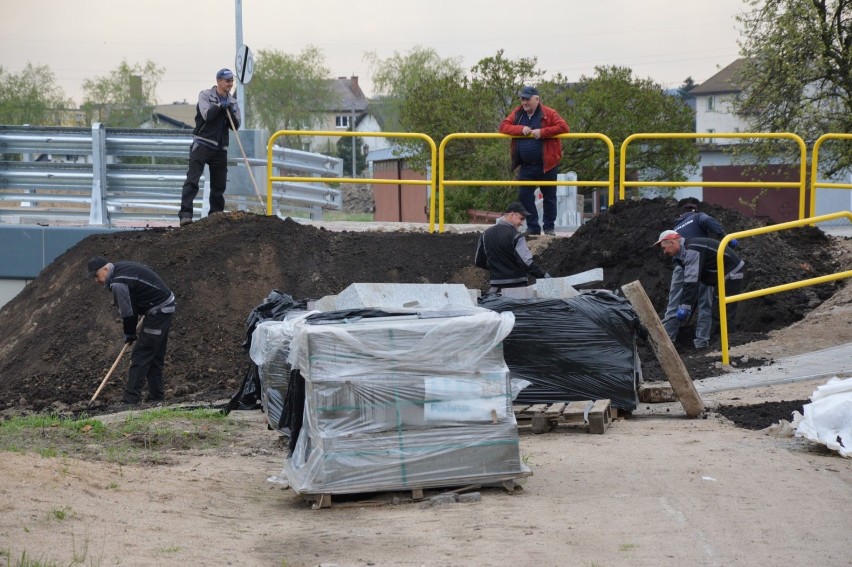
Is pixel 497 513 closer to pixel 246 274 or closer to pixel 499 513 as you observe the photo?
pixel 499 513

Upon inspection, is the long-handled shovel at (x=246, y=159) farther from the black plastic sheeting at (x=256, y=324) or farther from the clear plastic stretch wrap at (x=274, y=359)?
the clear plastic stretch wrap at (x=274, y=359)

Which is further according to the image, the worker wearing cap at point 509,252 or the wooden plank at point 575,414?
the worker wearing cap at point 509,252

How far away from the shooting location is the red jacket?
15344 mm

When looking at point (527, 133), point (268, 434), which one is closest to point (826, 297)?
point (527, 133)

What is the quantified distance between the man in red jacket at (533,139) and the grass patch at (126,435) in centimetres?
697

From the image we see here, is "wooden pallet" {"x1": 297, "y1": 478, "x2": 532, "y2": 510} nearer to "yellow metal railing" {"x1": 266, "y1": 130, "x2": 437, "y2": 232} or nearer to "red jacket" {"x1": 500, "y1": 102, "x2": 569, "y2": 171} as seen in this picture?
"yellow metal railing" {"x1": 266, "y1": 130, "x2": 437, "y2": 232}

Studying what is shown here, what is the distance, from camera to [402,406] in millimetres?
6820

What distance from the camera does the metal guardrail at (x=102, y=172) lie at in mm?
16359

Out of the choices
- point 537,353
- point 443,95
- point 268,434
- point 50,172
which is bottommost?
point 268,434

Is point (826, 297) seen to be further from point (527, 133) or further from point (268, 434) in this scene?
point (268, 434)

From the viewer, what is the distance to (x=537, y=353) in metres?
9.41

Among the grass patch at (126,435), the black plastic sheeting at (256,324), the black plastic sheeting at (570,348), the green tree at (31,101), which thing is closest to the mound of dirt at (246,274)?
the black plastic sheeting at (256,324)

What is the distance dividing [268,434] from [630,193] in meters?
25.8

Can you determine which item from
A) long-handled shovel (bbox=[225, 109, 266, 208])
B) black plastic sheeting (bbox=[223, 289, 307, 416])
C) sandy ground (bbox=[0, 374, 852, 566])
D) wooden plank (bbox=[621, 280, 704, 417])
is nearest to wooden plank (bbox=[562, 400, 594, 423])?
sandy ground (bbox=[0, 374, 852, 566])
